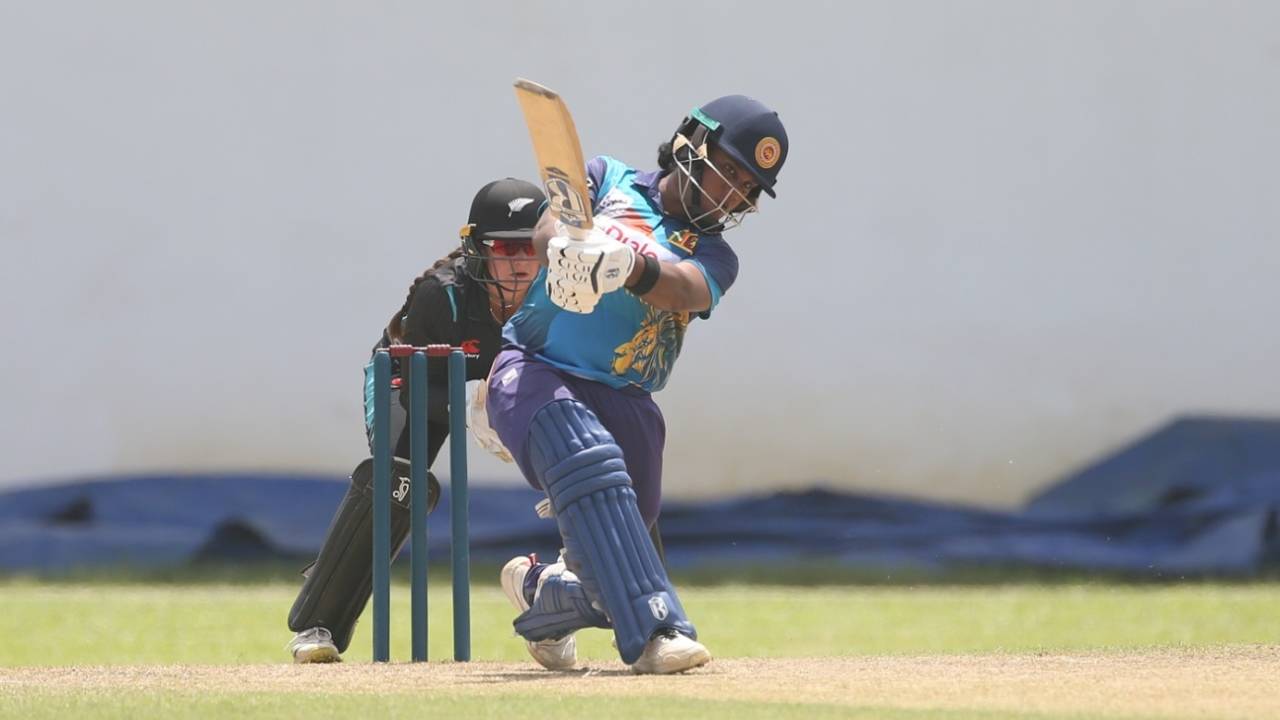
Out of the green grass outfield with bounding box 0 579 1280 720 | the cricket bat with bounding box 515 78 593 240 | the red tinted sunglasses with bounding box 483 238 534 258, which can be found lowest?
the green grass outfield with bounding box 0 579 1280 720

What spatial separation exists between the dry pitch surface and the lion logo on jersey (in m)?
0.65

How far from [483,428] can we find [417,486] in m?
A: 0.26

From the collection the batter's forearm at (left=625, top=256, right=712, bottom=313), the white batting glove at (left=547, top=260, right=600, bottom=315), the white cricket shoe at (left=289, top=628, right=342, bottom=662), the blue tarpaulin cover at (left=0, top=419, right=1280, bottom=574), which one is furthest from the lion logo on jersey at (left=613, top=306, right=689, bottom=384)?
the blue tarpaulin cover at (left=0, top=419, right=1280, bottom=574)

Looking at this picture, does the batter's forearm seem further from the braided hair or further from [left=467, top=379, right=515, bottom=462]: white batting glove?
the braided hair

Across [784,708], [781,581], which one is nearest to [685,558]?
[781,581]

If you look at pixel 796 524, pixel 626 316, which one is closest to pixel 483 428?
pixel 626 316

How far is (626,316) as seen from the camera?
3.98 meters

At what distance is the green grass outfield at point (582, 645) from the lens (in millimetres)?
3367

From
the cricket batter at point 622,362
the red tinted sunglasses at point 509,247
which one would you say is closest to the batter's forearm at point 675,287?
the cricket batter at point 622,362

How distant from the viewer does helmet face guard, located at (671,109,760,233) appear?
13.0 feet

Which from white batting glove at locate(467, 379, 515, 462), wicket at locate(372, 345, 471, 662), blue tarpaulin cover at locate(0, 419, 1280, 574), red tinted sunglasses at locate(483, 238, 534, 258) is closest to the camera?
white batting glove at locate(467, 379, 515, 462)

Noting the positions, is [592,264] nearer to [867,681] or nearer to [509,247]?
[867,681]

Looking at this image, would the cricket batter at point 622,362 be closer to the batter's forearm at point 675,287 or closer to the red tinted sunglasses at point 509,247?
the batter's forearm at point 675,287

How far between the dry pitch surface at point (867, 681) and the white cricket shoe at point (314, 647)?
0.20m
